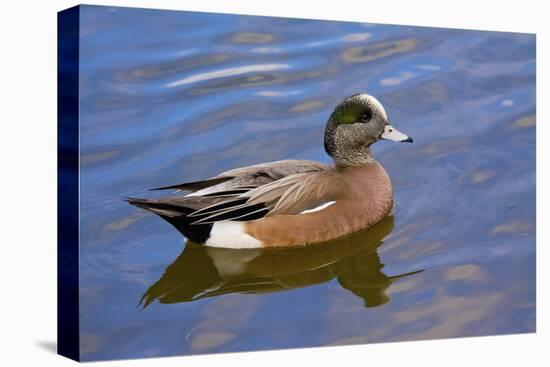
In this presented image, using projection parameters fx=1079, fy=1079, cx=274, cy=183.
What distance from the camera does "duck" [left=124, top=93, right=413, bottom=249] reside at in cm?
673

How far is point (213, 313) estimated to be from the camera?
6.41 m

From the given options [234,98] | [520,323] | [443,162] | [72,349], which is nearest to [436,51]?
[443,162]

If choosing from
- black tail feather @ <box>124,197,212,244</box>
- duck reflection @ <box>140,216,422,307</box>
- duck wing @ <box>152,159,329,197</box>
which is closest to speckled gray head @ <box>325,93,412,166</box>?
duck wing @ <box>152,159,329,197</box>

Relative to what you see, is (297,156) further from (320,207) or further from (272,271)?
(272,271)

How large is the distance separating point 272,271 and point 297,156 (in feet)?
2.70

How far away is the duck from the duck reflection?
75mm

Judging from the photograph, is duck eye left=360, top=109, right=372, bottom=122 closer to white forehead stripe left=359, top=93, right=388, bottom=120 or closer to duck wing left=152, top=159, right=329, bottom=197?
white forehead stripe left=359, top=93, right=388, bottom=120

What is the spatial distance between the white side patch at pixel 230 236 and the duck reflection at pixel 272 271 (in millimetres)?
40

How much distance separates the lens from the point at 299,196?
7023mm

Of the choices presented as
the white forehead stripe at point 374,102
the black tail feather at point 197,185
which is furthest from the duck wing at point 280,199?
the white forehead stripe at point 374,102

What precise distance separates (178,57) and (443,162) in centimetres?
207

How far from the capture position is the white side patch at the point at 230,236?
6.82m

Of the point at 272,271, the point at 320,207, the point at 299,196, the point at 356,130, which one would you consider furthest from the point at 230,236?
the point at 356,130

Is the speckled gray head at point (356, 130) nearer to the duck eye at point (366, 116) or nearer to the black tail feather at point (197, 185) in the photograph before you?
the duck eye at point (366, 116)
